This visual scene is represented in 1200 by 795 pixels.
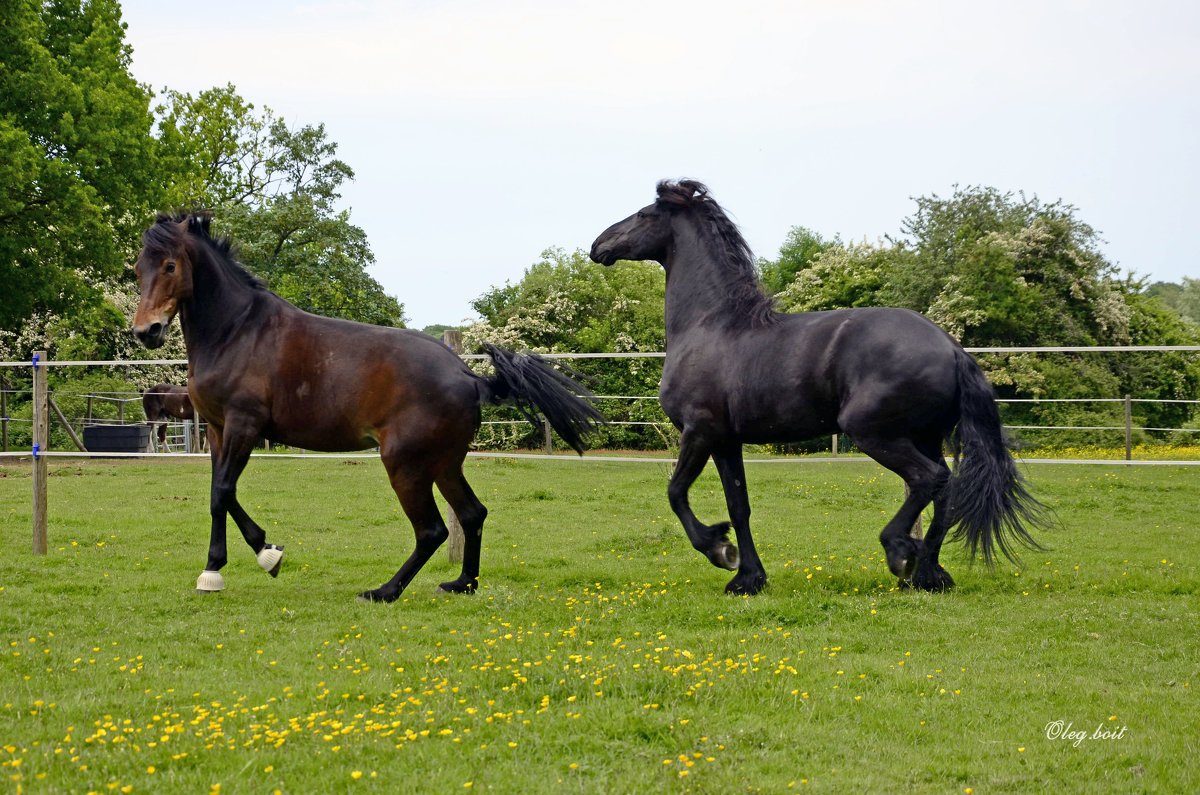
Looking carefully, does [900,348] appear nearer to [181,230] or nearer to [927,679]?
[927,679]

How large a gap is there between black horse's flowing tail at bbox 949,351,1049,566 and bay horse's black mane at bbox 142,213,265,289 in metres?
4.98

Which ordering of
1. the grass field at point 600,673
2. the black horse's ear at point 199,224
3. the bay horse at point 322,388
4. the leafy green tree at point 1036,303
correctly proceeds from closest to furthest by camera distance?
1. the grass field at point 600,673
2. the bay horse at point 322,388
3. the black horse's ear at point 199,224
4. the leafy green tree at point 1036,303

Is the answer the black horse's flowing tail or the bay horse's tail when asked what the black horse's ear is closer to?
the bay horse's tail

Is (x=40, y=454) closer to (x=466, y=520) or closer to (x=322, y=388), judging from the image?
(x=322, y=388)

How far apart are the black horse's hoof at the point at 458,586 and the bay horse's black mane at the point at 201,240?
8.45 feet

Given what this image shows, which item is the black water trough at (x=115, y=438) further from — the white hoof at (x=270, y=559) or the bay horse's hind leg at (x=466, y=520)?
the bay horse's hind leg at (x=466, y=520)

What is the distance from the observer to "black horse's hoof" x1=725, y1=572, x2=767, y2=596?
268 inches

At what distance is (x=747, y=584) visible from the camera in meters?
6.84

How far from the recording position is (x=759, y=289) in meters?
7.11

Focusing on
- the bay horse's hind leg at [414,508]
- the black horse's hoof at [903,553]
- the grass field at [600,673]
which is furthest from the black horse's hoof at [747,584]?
the bay horse's hind leg at [414,508]

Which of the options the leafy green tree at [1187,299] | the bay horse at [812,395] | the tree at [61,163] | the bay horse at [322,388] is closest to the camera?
the bay horse at [812,395]

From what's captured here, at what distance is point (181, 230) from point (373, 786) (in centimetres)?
503

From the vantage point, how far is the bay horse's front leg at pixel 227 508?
693cm

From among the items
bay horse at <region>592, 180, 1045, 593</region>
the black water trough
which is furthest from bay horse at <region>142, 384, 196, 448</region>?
bay horse at <region>592, 180, 1045, 593</region>
